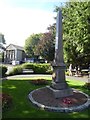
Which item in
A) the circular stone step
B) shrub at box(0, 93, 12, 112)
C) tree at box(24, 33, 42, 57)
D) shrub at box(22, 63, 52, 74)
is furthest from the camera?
tree at box(24, 33, 42, 57)

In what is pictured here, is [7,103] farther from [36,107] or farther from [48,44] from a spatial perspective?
[48,44]

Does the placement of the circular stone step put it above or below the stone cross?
below

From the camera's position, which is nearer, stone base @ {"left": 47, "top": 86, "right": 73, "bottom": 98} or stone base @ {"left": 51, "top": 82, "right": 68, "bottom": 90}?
stone base @ {"left": 47, "top": 86, "right": 73, "bottom": 98}

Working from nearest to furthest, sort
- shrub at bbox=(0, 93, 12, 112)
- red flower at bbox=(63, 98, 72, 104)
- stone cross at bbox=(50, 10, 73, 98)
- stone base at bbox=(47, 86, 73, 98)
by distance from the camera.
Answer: shrub at bbox=(0, 93, 12, 112) < red flower at bbox=(63, 98, 72, 104) < stone base at bbox=(47, 86, 73, 98) < stone cross at bbox=(50, 10, 73, 98)

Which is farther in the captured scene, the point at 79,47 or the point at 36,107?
the point at 79,47

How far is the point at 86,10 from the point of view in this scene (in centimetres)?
2639

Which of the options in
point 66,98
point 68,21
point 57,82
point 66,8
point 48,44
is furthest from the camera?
point 48,44

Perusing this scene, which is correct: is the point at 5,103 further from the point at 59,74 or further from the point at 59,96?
the point at 59,74

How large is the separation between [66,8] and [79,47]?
24.6ft

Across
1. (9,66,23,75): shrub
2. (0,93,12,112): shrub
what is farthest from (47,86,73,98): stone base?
(9,66,23,75): shrub

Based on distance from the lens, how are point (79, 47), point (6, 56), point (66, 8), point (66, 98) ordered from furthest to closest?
1. point (6, 56)
2. point (66, 8)
3. point (79, 47)
4. point (66, 98)

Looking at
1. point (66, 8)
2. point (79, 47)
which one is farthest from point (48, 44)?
point (79, 47)

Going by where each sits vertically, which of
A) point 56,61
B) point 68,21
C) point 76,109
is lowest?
point 76,109

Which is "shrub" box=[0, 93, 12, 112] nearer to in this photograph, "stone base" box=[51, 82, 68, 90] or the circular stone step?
the circular stone step
